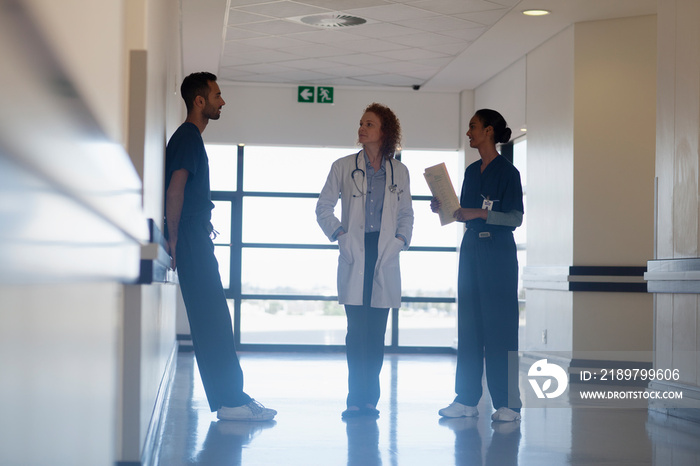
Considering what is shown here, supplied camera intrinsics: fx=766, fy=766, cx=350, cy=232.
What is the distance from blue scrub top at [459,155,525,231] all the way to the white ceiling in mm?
2309

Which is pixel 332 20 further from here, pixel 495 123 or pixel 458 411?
pixel 458 411

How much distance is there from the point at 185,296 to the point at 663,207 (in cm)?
294

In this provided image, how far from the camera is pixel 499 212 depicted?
4043 mm

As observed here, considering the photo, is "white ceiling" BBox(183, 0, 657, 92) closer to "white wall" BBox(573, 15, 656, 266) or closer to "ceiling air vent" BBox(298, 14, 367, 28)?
"ceiling air vent" BBox(298, 14, 367, 28)

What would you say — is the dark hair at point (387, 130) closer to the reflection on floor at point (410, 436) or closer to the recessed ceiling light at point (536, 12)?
the reflection on floor at point (410, 436)

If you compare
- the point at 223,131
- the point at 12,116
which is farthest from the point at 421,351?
the point at 12,116

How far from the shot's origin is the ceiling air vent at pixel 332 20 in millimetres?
6508

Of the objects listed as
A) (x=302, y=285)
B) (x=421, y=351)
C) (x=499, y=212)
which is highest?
(x=499, y=212)

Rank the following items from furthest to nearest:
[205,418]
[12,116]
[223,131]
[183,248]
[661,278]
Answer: [223,131]
[661,278]
[205,418]
[183,248]
[12,116]

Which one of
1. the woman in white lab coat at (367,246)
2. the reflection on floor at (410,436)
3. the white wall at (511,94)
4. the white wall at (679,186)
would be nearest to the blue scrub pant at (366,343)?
the woman in white lab coat at (367,246)

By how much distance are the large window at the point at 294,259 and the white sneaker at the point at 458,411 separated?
4950mm

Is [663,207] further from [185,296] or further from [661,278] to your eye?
[185,296]

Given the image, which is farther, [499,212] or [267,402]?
[267,402]

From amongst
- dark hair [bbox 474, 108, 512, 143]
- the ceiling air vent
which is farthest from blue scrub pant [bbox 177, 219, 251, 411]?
the ceiling air vent
